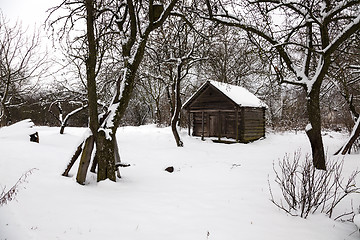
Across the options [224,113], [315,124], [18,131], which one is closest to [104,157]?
[18,131]

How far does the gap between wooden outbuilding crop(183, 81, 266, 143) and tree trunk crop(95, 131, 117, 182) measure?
11756 millimetres

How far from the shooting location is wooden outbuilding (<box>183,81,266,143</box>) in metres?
16.3

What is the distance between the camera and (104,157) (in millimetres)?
5234

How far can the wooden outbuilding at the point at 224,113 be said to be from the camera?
16312mm

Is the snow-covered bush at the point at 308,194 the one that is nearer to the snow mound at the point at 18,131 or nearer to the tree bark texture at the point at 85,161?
the tree bark texture at the point at 85,161

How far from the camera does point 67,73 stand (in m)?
14.3

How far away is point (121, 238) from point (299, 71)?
8003 millimetres

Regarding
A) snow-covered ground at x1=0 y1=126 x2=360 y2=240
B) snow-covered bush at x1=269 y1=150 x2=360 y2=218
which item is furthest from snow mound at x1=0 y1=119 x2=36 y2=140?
snow-covered bush at x1=269 y1=150 x2=360 y2=218

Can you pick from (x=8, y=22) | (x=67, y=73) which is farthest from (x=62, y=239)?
(x=67, y=73)

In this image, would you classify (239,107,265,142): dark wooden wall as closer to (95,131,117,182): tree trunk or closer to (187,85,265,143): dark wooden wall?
(187,85,265,143): dark wooden wall

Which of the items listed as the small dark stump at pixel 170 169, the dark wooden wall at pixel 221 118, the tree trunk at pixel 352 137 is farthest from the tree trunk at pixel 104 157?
the dark wooden wall at pixel 221 118

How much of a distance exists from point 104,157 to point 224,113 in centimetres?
1326

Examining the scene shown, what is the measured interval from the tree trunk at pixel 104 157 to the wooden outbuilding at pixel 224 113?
1176cm

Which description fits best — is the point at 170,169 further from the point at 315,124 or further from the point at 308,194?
the point at 315,124
